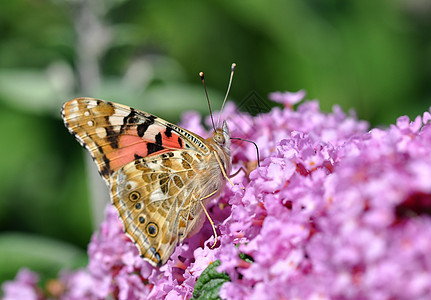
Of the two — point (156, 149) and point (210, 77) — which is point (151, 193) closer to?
point (156, 149)

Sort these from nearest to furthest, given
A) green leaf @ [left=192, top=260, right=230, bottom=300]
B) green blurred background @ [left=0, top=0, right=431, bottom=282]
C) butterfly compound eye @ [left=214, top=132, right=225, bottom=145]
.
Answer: green leaf @ [left=192, top=260, right=230, bottom=300] < butterfly compound eye @ [left=214, top=132, right=225, bottom=145] < green blurred background @ [left=0, top=0, right=431, bottom=282]

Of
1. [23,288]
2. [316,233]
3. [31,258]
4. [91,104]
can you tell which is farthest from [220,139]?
[31,258]

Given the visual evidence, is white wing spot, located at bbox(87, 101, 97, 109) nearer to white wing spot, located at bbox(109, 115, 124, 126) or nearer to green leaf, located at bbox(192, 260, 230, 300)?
white wing spot, located at bbox(109, 115, 124, 126)

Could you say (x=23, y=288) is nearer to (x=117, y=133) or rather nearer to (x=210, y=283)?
(x=117, y=133)

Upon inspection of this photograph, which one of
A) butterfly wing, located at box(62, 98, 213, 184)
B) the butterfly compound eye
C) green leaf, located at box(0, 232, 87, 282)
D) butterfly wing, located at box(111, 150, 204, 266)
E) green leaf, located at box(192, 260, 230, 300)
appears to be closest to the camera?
green leaf, located at box(192, 260, 230, 300)

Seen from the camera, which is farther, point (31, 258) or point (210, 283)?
point (31, 258)

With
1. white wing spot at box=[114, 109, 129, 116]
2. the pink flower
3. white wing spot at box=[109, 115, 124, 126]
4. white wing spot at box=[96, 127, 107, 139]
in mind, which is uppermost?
white wing spot at box=[114, 109, 129, 116]

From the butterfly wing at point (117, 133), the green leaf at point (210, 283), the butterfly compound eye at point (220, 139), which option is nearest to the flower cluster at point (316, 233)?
the green leaf at point (210, 283)

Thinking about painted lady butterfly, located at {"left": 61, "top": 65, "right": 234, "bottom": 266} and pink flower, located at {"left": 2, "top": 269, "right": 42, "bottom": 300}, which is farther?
pink flower, located at {"left": 2, "top": 269, "right": 42, "bottom": 300}

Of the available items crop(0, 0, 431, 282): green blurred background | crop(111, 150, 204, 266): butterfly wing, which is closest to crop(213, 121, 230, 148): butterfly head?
crop(111, 150, 204, 266): butterfly wing
